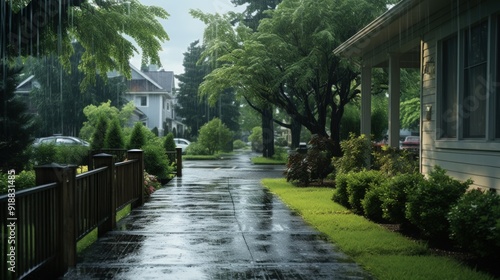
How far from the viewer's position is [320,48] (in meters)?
19.0

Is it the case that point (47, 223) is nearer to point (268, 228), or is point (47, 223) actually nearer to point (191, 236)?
point (191, 236)

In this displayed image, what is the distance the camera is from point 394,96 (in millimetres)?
12219

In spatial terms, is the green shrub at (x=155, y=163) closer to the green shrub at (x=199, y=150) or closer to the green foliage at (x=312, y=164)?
the green foliage at (x=312, y=164)

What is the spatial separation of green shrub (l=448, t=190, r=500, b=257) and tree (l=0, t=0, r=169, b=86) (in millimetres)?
9834

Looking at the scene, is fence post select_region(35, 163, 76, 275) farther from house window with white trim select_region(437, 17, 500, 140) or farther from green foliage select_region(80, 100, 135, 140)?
green foliage select_region(80, 100, 135, 140)

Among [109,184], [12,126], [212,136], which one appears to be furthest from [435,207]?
[212,136]

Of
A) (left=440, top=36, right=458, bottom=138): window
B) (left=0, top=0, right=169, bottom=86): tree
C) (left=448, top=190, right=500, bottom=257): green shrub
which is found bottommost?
(left=448, top=190, right=500, bottom=257): green shrub

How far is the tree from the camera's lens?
11961 mm

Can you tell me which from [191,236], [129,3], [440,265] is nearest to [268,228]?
[191,236]

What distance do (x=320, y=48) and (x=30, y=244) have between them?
15.7 m

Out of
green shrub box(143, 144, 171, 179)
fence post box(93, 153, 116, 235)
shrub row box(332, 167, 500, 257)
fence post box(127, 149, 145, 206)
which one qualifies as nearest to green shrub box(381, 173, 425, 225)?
shrub row box(332, 167, 500, 257)

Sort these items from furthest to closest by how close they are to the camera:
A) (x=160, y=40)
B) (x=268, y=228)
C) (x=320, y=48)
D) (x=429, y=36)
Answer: (x=320, y=48) < (x=160, y=40) < (x=429, y=36) < (x=268, y=228)

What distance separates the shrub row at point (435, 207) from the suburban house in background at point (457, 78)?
Result: 80cm

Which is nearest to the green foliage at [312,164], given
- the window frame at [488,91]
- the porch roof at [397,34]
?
the porch roof at [397,34]
